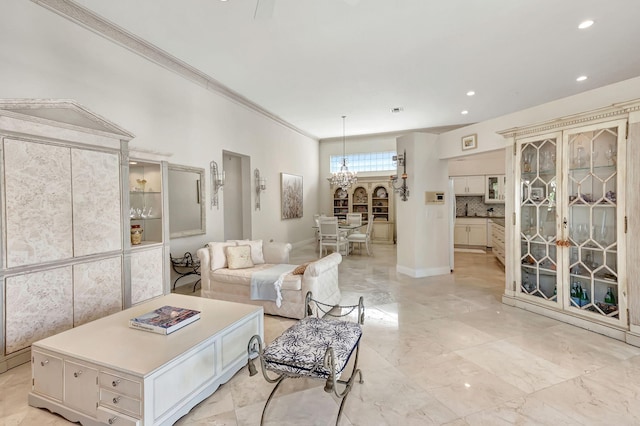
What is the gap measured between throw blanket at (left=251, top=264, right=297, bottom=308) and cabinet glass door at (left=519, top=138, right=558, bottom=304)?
317 centimetres

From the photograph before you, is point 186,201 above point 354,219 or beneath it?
above

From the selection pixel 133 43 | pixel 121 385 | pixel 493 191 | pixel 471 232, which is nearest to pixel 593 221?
pixel 121 385

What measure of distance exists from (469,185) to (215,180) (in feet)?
22.2

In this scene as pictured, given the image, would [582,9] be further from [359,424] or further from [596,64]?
[359,424]

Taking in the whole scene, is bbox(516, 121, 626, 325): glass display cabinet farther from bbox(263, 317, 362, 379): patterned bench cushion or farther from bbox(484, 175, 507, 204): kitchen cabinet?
bbox(484, 175, 507, 204): kitchen cabinet

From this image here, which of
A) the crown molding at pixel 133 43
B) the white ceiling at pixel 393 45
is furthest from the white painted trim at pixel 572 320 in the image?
the crown molding at pixel 133 43

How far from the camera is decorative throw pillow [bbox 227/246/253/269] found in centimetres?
416

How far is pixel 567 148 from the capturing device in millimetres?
3367

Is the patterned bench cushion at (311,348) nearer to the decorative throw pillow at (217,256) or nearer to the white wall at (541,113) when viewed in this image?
the decorative throw pillow at (217,256)

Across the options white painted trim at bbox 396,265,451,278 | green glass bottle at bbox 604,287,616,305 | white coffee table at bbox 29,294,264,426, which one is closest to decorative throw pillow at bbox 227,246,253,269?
white coffee table at bbox 29,294,264,426

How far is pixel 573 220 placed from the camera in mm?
3393

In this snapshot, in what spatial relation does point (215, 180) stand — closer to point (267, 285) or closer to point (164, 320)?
point (267, 285)

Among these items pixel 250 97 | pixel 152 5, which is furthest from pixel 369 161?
pixel 152 5

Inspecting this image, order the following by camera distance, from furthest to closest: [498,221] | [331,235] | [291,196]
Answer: [291,196] → [498,221] → [331,235]
